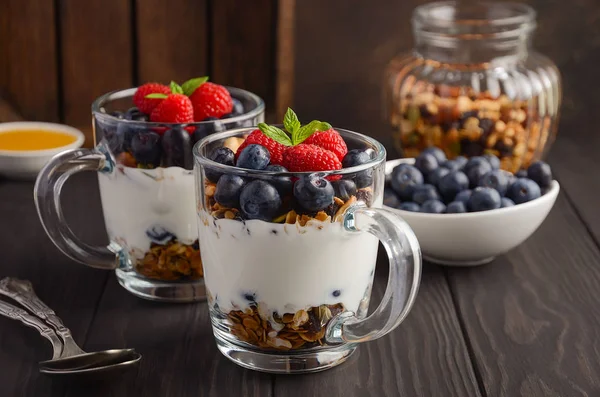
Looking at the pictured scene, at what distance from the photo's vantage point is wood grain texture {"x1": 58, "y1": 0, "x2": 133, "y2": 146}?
1.75 meters

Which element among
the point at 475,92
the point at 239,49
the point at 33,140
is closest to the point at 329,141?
the point at 475,92

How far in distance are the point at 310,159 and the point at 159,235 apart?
25cm

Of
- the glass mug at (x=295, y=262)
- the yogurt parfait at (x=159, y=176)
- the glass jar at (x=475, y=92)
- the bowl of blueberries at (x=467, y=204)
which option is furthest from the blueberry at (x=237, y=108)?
the glass jar at (x=475, y=92)

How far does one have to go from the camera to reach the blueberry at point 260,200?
0.80 meters

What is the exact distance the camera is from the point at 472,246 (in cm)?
112

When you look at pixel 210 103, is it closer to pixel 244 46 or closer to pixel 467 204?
pixel 467 204

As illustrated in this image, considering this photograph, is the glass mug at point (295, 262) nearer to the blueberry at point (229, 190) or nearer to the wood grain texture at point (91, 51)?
the blueberry at point (229, 190)

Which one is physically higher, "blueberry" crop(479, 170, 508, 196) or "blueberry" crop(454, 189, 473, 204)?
"blueberry" crop(479, 170, 508, 196)

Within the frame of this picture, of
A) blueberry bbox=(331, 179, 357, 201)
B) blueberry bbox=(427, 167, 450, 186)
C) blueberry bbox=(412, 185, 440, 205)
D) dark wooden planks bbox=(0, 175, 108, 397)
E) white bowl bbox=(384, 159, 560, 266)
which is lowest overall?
dark wooden planks bbox=(0, 175, 108, 397)

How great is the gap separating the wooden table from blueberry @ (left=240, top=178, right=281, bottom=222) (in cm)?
16

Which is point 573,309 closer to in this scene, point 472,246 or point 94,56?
point 472,246

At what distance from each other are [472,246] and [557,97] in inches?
19.2

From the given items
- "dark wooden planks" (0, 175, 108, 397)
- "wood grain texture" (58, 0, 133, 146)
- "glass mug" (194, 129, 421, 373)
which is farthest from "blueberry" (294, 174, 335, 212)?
"wood grain texture" (58, 0, 133, 146)

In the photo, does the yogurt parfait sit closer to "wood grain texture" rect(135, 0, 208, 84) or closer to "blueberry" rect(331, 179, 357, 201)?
"blueberry" rect(331, 179, 357, 201)
